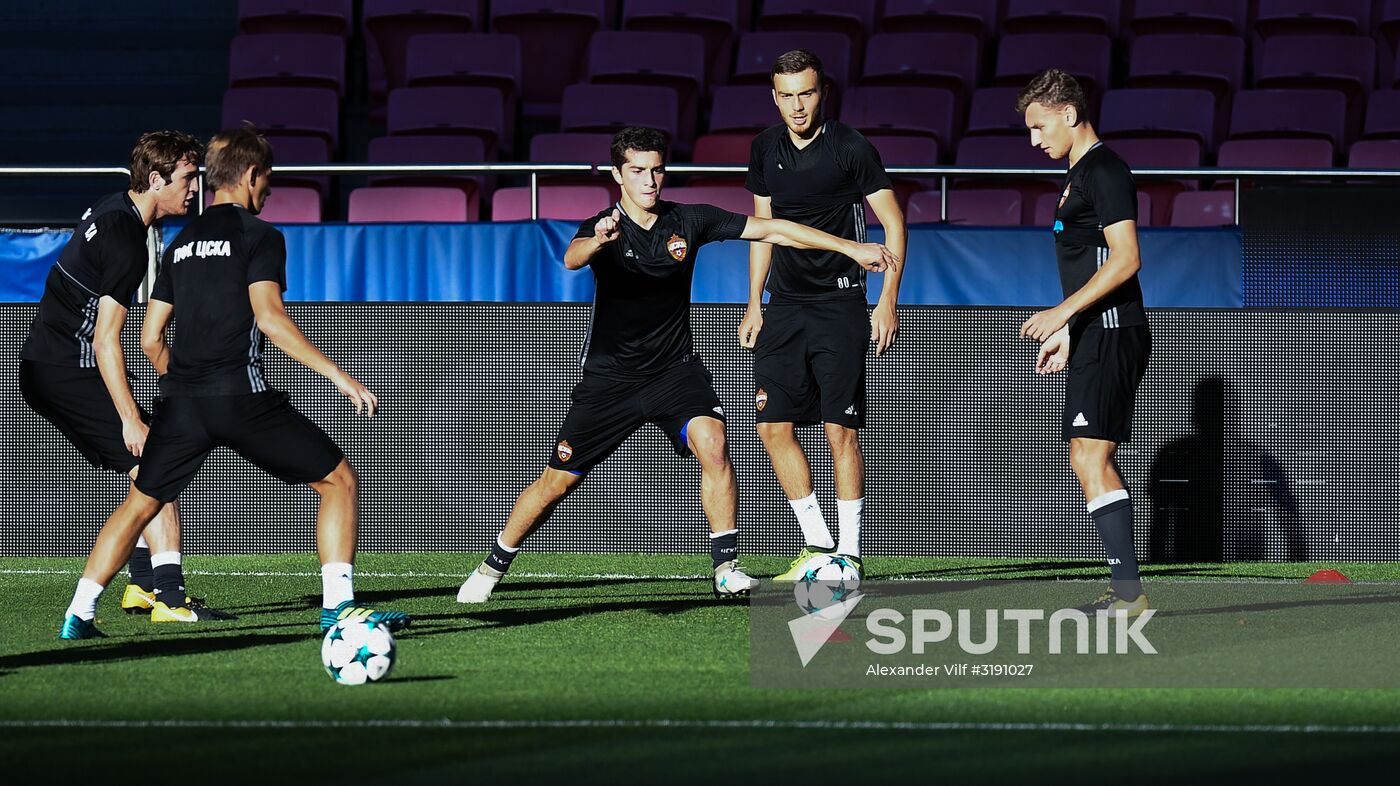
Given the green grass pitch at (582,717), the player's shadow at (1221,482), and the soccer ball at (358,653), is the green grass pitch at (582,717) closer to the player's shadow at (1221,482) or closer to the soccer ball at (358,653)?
the soccer ball at (358,653)

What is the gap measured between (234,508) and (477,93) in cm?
526

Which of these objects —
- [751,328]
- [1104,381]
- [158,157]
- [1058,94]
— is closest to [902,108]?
[751,328]

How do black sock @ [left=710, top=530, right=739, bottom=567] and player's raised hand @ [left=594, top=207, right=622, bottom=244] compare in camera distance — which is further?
black sock @ [left=710, top=530, right=739, bottom=567]

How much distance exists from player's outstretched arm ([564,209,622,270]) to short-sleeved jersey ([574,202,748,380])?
0.17 meters

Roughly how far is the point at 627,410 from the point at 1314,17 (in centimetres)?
991

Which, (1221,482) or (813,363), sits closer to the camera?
(813,363)

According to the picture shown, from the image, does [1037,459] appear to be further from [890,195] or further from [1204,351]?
[890,195]

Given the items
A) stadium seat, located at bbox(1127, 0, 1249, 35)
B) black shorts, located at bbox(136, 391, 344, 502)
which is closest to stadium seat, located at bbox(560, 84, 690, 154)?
stadium seat, located at bbox(1127, 0, 1249, 35)

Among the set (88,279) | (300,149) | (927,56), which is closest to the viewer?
(88,279)

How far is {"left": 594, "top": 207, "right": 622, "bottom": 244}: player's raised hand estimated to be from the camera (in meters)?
6.86

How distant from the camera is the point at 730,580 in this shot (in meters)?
7.57

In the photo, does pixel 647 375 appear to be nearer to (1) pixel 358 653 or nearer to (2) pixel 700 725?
(1) pixel 358 653

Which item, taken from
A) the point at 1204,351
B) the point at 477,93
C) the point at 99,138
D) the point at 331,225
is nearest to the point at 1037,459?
the point at 1204,351

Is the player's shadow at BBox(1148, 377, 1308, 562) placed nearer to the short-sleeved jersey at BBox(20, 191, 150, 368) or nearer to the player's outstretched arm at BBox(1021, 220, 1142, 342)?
the player's outstretched arm at BBox(1021, 220, 1142, 342)
